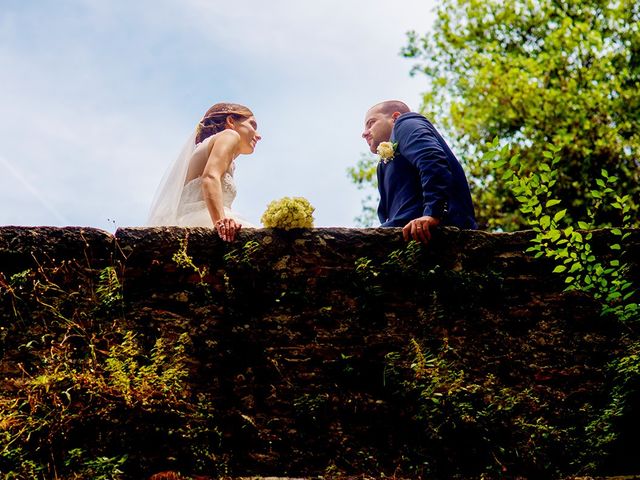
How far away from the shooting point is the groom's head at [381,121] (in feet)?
17.7

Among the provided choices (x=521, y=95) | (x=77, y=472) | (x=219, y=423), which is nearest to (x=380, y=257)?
(x=219, y=423)

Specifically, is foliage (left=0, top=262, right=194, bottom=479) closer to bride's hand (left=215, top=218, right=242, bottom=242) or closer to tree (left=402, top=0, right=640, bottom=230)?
bride's hand (left=215, top=218, right=242, bottom=242)

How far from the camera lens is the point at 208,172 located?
486 cm

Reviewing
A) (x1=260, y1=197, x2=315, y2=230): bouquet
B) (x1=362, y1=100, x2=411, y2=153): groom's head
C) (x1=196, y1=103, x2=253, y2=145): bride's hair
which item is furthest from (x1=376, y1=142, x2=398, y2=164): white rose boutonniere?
(x1=196, y1=103, x2=253, y2=145): bride's hair

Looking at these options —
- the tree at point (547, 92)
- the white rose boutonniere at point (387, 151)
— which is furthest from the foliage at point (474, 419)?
the tree at point (547, 92)

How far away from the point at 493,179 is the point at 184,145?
9760 millimetres

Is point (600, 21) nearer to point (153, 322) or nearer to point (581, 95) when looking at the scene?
point (581, 95)

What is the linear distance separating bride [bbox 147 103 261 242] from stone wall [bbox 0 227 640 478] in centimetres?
85

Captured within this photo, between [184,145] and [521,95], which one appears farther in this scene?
[521,95]

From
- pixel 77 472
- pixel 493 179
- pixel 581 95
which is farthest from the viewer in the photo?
pixel 493 179

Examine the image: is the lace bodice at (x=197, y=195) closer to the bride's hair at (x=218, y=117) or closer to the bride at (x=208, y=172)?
the bride at (x=208, y=172)

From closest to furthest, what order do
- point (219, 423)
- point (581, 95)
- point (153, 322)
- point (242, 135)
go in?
1. point (219, 423)
2. point (153, 322)
3. point (242, 135)
4. point (581, 95)

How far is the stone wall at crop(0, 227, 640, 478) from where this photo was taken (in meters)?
3.53

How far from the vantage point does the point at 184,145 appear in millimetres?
5500
